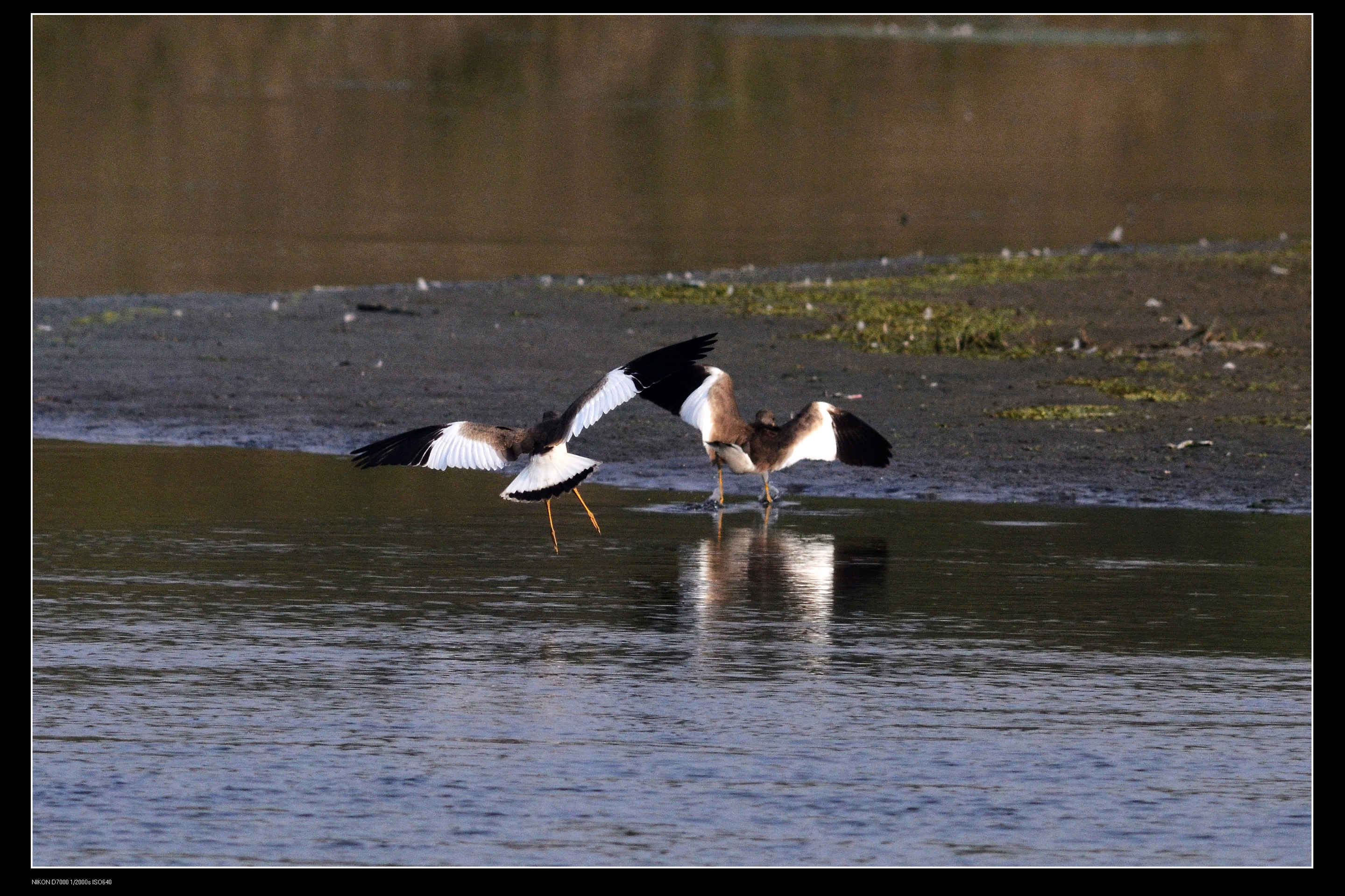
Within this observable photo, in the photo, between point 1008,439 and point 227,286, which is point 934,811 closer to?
point 1008,439

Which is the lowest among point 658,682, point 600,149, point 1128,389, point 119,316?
point 658,682

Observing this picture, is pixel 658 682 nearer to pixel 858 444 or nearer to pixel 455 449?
pixel 455 449

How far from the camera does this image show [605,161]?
131 ft

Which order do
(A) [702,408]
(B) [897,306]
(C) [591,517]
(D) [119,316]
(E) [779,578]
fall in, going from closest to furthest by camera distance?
(E) [779,578]
(C) [591,517]
(A) [702,408]
(D) [119,316]
(B) [897,306]

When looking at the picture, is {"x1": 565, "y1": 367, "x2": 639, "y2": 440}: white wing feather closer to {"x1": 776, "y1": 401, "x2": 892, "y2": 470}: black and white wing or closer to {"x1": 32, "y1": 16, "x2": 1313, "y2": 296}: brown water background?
{"x1": 776, "y1": 401, "x2": 892, "y2": 470}: black and white wing

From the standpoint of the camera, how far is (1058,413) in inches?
614

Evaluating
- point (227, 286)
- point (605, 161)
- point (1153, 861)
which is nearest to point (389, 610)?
point (1153, 861)

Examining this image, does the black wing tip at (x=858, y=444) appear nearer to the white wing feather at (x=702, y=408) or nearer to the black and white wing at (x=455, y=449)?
the white wing feather at (x=702, y=408)

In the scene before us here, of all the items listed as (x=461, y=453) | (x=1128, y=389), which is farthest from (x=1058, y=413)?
(x=461, y=453)

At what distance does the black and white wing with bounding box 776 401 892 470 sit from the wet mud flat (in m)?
0.55

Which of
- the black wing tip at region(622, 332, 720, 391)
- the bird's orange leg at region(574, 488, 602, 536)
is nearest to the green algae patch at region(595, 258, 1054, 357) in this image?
the bird's orange leg at region(574, 488, 602, 536)

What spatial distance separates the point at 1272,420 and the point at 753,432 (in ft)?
15.1

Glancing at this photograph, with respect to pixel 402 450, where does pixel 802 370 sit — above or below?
above
